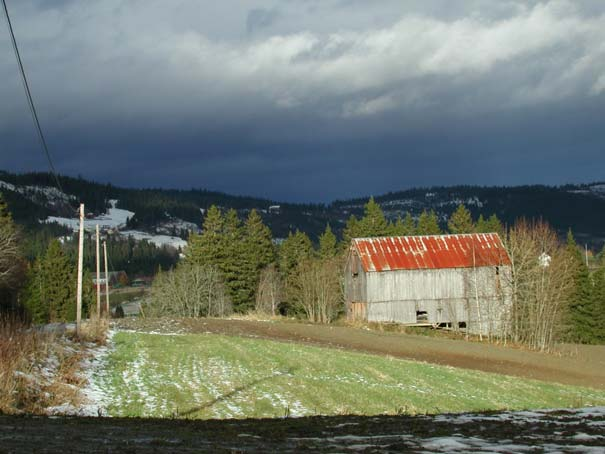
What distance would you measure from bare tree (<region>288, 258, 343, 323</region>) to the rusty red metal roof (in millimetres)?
9280

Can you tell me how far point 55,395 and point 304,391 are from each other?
7.61 metres

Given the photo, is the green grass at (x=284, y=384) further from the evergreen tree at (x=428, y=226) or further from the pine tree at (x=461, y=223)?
the pine tree at (x=461, y=223)

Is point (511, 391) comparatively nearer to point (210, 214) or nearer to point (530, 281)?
point (530, 281)

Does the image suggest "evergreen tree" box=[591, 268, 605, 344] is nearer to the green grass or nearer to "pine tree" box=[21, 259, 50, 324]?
the green grass

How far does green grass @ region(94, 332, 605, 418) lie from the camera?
19203 millimetres

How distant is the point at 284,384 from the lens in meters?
23.0

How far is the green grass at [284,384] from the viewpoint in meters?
19.2

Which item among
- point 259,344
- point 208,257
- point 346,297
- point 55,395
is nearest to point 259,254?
point 208,257

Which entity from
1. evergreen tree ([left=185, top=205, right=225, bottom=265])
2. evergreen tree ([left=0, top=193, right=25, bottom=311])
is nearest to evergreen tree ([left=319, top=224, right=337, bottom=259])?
evergreen tree ([left=185, top=205, right=225, bottom=265])

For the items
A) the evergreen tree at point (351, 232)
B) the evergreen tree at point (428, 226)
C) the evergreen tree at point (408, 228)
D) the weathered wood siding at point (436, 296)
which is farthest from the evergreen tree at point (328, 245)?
the weathered wood siding at point (436, 296)

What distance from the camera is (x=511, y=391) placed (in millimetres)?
26922

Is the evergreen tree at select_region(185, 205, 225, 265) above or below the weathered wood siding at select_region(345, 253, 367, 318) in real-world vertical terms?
above

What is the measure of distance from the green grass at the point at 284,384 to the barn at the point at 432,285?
25.8 meters

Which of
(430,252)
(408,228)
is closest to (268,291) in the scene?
(430,252)
